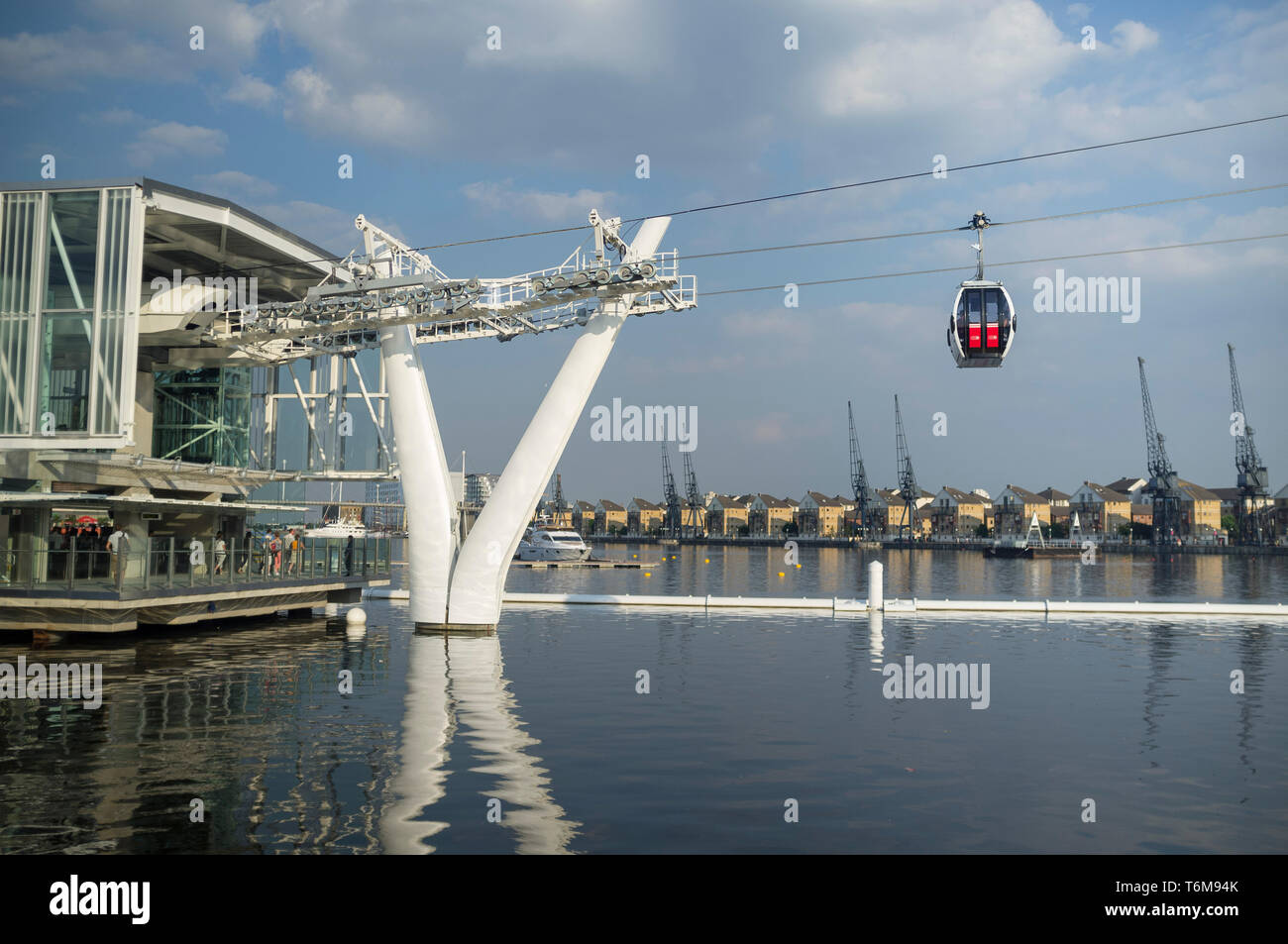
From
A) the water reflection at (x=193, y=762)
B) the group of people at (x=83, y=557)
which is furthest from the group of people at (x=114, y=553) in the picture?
the water reflection at (x=193, y=762)

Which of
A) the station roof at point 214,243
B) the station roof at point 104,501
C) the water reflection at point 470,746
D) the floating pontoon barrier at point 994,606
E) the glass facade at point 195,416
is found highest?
the station roof at point 214,243

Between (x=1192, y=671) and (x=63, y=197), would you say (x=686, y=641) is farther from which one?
(x=63, y=197)

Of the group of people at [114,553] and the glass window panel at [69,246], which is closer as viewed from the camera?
the group of people at [114,553]

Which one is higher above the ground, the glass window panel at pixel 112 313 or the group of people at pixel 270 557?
the glass window panel at pixel 112 313

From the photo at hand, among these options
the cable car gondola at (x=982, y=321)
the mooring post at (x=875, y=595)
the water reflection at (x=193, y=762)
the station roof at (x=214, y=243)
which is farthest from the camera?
the mooring post at (x=875, y=595)

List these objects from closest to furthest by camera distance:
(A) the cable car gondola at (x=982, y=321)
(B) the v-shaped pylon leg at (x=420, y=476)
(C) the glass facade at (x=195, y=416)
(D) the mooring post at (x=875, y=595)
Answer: (A) the cable car gondola at (x=982, y=321) < (B) the v-shaped pylon leg at (x=420, y=476) < (C) the glass facade at (x=195, y=416) < (D) the mooring post at (x=875, y=595)

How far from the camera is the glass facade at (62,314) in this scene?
23844mm

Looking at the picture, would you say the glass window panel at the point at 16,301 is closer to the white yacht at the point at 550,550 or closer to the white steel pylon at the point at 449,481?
the white steel pylon at the point at 449,481

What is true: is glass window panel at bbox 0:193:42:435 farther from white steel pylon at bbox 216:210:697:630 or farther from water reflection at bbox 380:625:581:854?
water reflection at bbox 380:625:581:854

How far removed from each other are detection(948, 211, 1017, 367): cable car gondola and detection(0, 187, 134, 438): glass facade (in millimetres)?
20451

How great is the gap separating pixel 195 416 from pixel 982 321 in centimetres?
2676

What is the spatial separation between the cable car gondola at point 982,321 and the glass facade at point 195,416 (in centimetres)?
2494

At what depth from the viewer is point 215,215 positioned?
27484mm
